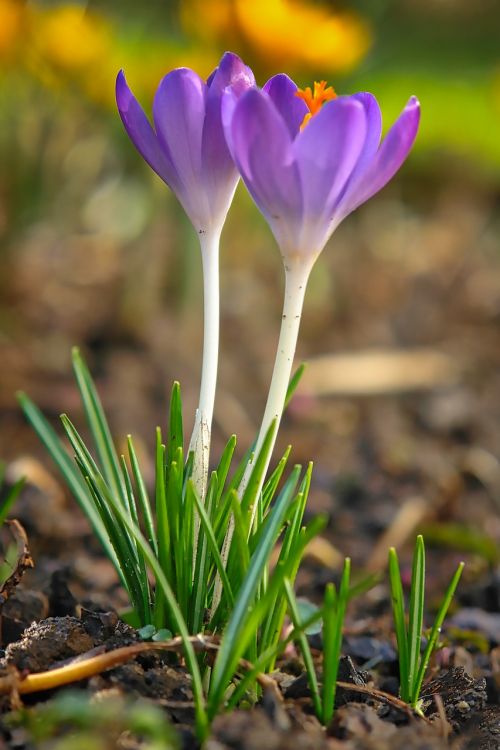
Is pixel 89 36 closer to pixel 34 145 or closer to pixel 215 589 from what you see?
pixel 34 145

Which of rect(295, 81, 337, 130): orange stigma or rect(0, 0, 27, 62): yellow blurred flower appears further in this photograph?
rect(0, 0, 27, 62): yellow blurred flower

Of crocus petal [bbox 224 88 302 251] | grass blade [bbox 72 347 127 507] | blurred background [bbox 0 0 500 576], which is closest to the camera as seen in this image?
crocus petal [bbox 224 88 302 251]

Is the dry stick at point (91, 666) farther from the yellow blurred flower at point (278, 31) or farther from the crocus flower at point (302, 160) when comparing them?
the yellow blurred flower at point (278, 31)

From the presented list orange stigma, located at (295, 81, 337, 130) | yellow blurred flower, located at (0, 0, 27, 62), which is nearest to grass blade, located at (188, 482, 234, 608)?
orange stigma, located at (295, 81, 337, 130)

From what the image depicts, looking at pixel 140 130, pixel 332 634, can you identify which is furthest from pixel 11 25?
pixel 332 634

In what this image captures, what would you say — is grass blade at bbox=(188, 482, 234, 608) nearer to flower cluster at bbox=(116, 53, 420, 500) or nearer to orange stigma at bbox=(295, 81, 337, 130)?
flower cluster at bbox=(116, 53, 420, 500)

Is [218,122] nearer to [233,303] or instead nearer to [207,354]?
[207,354]

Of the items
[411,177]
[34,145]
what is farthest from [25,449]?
[411,177]
